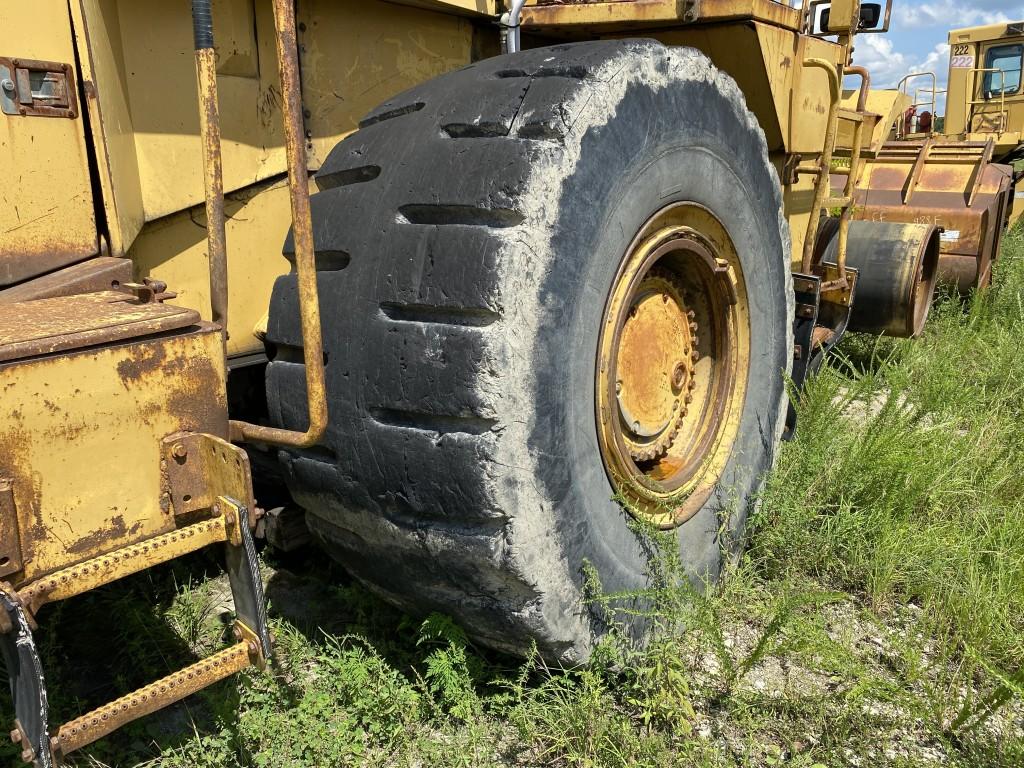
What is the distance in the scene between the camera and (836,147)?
13.8ft

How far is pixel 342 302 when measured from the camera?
5.85ft

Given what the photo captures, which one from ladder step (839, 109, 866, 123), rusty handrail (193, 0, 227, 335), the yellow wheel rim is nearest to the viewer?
rusty handrail (193, 0, 227, 335)

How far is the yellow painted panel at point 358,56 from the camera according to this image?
2.14 m

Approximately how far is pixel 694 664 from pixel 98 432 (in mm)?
1559

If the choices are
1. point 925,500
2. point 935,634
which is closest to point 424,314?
point 935,634

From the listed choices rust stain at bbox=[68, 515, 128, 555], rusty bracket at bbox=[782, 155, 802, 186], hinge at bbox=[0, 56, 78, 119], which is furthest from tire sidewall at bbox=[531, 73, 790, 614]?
hinge at bbox=[0, 56, 78, 119]

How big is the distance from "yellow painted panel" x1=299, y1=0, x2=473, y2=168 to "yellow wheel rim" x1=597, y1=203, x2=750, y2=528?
2.71 ft

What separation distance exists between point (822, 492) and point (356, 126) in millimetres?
1961

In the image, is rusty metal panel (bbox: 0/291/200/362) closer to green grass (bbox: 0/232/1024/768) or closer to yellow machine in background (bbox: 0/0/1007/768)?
yellow machine in background (bbox: 0/0/1007/768)

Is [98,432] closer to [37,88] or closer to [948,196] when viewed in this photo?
[37,88]

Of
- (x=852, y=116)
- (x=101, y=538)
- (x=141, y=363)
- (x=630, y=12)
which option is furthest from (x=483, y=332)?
(x=852, y=116)

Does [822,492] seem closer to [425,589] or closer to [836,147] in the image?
[425,589]

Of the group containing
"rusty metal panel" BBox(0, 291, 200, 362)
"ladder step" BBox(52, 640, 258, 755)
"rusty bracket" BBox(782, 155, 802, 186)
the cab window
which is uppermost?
the cab window

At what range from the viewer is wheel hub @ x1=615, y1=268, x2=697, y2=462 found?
2.30 meters
